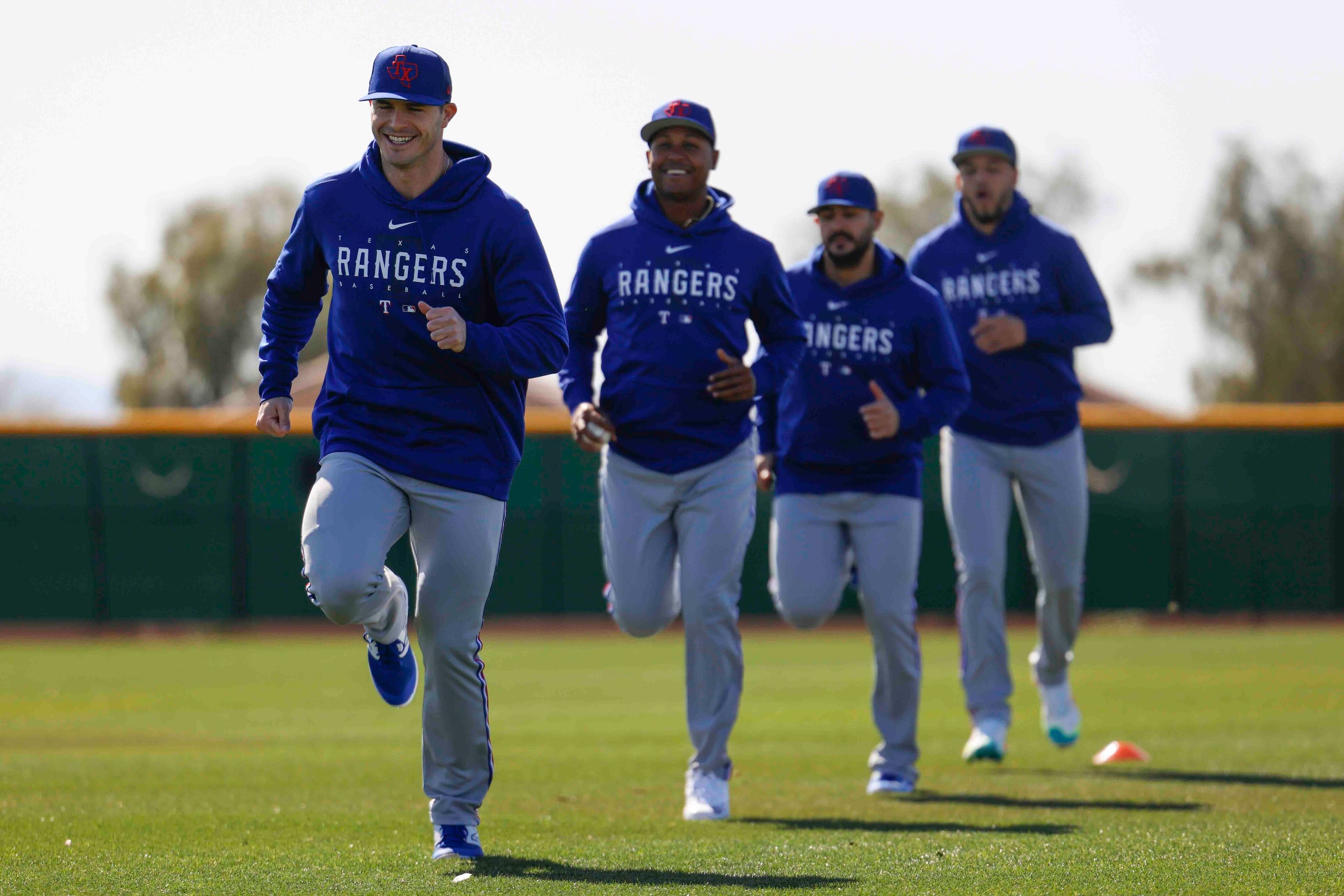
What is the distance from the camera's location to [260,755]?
349 inches

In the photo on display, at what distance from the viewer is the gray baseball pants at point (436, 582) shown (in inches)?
209

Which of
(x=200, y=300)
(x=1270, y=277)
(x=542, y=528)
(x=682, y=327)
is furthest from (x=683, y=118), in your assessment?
(x=200, y=300)

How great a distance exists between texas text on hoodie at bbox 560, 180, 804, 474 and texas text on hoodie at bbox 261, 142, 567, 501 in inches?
50.7

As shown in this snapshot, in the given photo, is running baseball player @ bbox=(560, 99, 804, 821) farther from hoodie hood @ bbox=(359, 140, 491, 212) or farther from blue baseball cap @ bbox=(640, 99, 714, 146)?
hoodie hood @ bbox=(359, 140, 491, 212)

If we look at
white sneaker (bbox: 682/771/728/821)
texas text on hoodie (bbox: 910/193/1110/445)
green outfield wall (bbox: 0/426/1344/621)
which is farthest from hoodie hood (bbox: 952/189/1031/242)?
green outfield wall (bbox: 0/426/1344/621)

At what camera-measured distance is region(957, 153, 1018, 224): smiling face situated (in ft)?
28.3

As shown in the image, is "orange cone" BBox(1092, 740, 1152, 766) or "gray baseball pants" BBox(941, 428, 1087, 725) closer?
"orange cone" BBox(1092, 740, 1152, 766)

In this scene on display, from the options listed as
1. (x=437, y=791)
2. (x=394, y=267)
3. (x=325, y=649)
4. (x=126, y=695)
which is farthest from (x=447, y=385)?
(x=325, y=649)

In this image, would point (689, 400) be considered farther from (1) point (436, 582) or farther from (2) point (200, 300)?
(2) point (200, 300)

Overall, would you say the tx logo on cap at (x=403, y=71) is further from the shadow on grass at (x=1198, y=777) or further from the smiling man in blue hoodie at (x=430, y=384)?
the shadow on grass at (x=1198, y=777)

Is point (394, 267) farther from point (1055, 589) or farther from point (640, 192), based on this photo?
point (1055, 589)

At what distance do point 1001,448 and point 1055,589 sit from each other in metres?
0.81

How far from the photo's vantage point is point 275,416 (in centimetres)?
567

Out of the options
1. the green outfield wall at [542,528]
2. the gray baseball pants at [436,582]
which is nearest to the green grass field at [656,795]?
the gray baseball pants at [436,582]
